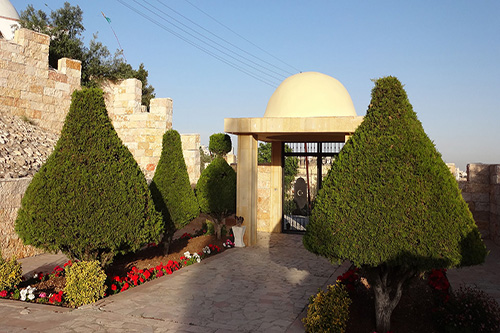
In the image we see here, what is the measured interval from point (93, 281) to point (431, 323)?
537cm

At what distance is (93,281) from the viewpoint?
6691 millimetres

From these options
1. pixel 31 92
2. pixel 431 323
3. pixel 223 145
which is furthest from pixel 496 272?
pixel 31 92

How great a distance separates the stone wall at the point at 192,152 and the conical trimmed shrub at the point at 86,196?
35.7 feet

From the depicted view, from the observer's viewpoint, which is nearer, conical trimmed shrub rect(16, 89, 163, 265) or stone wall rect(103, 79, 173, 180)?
conical trimmed shrub rect(16, 89, 163, 265)

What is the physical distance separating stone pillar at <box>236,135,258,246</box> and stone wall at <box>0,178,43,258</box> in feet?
19.4

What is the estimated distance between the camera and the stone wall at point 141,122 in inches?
726

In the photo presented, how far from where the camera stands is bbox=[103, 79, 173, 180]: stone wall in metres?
18.4

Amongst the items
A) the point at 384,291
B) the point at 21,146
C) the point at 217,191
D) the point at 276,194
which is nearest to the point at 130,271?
the point at 217,191

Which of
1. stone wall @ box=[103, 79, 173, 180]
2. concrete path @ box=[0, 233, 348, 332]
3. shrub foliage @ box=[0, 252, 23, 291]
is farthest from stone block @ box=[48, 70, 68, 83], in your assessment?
shrub foliage @ box=[0, 252, 23, 291]

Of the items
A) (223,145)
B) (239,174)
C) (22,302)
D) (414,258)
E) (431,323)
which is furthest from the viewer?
(223,145)

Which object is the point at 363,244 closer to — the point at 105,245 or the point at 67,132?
the point at 105,245

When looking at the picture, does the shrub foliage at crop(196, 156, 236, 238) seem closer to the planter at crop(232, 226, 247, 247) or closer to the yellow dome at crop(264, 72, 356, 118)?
the planter at crop(232, 226, 247, 247)

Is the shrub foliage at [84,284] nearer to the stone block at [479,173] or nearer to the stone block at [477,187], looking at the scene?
the stone block at [477,187]

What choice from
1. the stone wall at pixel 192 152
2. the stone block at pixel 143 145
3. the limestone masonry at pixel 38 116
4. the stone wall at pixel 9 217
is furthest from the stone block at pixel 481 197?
the stone wall at pixel 9 217
